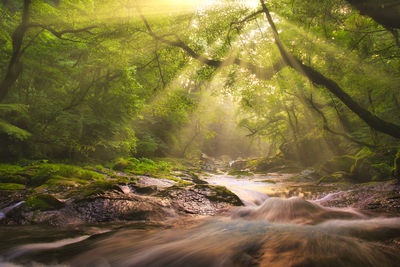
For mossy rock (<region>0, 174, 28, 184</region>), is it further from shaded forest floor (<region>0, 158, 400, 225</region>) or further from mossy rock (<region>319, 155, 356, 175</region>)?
mossy rock (<region>319, 155, 356, 175</region>)

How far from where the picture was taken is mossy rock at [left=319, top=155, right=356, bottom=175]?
11.2 metres

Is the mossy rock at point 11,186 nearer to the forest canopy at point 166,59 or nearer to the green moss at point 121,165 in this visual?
the forest canopy at point 166,59

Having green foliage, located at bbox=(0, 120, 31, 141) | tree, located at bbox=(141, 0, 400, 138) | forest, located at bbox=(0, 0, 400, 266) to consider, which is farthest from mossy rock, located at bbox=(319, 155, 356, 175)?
green foliage, located at bbox=(0, 120, 31, 141)

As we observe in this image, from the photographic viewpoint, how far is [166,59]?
8.67m

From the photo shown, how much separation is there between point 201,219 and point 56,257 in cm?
263

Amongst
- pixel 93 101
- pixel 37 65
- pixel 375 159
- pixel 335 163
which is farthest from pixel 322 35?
pixel 37 65

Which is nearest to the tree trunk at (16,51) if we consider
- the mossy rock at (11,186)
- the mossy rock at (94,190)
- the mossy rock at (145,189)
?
the mossy rock at (11,186)

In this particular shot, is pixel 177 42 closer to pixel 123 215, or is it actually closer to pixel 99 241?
pixel 123 215

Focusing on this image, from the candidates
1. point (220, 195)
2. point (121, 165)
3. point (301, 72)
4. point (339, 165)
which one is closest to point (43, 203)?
point (220, 195)

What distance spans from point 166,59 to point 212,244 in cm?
776

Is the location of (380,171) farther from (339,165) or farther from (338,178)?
(339,165)

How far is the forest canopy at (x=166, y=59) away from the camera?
683cm

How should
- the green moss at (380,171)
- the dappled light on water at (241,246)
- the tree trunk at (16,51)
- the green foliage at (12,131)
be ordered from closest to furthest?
the dappled light on water at (241,246), the green foliage at (12,131), the tree trunk at (16,51), the green moss at (380,171)

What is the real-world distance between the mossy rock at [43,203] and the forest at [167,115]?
0.07 ft
